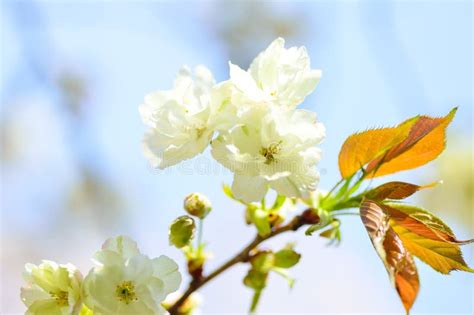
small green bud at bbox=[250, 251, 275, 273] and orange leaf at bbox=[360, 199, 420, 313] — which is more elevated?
small green bud at bbox=[250, 251, 275, 273]

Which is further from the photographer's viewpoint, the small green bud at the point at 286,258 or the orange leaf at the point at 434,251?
the small green bud at the point at 286,258

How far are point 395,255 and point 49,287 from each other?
0.52m

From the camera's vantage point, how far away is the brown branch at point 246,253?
40.7 inches

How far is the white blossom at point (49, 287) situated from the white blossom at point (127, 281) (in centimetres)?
4

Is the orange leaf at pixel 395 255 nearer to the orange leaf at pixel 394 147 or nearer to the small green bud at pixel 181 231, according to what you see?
the orange leaf at pixel 394 147

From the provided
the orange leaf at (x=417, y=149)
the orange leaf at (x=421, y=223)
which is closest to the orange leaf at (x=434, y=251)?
the orange leaf at (x=421, y=223)

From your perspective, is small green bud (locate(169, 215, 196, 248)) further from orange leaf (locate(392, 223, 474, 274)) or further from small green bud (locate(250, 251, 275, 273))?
orange leaf (locate(392, 223, 474, 274))

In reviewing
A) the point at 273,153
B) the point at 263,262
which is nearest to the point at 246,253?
the point at 263,262

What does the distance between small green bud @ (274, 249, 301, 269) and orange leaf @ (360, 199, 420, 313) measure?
0.22 m

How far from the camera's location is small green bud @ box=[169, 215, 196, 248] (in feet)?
3.26

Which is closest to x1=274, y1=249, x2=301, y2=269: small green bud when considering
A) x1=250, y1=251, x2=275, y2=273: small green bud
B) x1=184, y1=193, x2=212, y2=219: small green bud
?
x1=250, y1=251, x2=275, y2=273: small green bud

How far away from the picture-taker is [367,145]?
978 millimetres

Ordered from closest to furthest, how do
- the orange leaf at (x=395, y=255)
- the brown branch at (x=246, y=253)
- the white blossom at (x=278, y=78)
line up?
1. the orange leaf at (x=395, y=255)
2. the white blossom at (x=278, y=78)
3. the brown branch at (x=246, y=253)

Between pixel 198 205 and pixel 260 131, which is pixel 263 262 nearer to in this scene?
pixel 198 205
